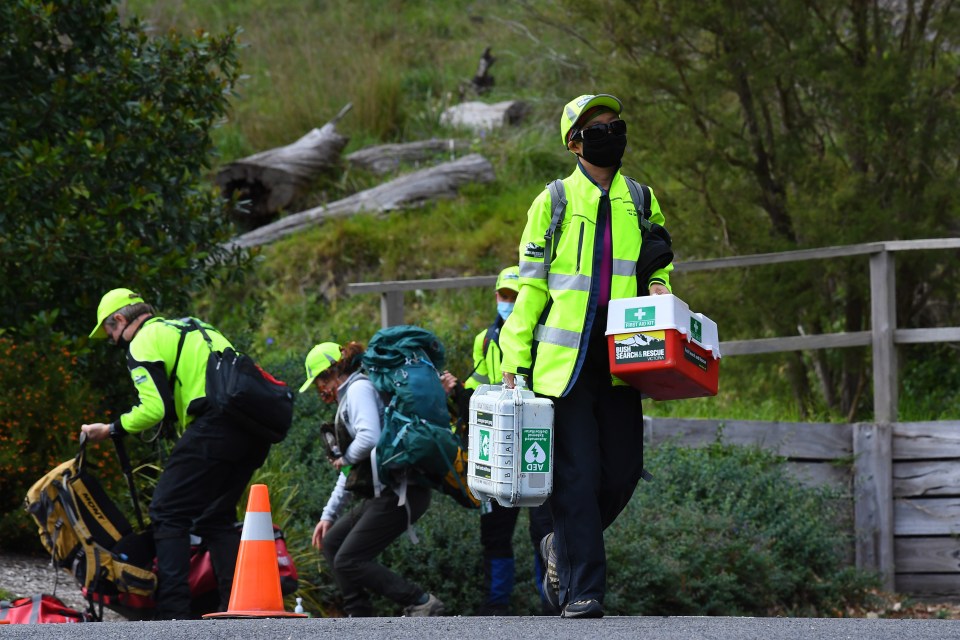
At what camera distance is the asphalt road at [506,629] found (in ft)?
15.6

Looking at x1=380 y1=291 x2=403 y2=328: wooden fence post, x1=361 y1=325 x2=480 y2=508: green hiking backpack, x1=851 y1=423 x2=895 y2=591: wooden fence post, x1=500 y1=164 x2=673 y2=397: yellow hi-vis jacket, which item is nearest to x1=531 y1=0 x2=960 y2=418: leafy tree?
x1=851 y1=423 x2=895 y2=591: wooden fence post

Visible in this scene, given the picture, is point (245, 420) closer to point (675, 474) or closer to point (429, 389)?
point (429, 389)

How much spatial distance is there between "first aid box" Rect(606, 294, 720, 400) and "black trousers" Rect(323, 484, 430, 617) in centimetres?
207

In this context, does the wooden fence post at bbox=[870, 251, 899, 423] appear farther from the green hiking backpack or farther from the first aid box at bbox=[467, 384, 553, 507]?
the first aid box at bbox=[467, 384, 553, 507]

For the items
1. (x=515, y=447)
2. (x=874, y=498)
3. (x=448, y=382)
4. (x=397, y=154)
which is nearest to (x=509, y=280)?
(x=448, y=382)

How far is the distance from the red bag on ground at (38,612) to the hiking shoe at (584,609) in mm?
2434

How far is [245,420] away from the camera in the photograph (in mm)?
6680

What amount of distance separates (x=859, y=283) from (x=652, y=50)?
2.27 meters

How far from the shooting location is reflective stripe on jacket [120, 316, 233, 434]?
6543 millimetres

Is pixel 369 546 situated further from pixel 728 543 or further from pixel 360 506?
pixel 728 543

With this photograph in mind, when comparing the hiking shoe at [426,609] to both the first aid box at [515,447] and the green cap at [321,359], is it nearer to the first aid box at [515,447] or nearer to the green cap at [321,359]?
the green cap at [321,359]

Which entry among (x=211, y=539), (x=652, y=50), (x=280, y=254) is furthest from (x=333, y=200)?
(x=211, y=539)

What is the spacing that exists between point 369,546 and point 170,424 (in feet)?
3.75

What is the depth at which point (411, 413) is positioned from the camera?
6.76m
